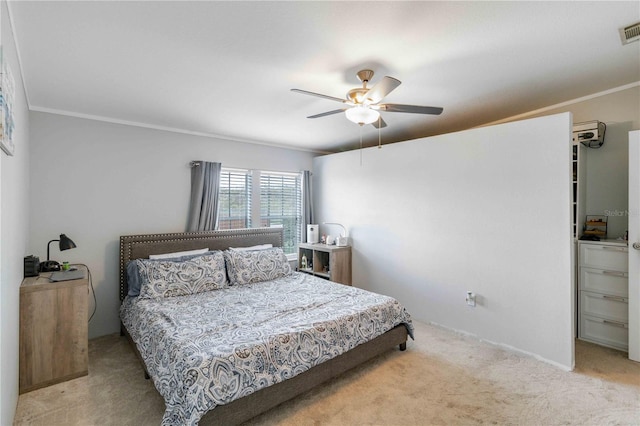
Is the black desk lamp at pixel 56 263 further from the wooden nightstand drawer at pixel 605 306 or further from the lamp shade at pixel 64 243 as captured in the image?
the wooden nightstand drawer at pixel 605 306

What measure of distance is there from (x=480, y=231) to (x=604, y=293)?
1306 mm

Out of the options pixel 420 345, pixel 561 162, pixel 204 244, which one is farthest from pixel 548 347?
pixel 204 244

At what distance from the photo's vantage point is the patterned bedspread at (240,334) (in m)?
1.83

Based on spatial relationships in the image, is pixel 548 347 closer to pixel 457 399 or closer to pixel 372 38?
pixel 457 399

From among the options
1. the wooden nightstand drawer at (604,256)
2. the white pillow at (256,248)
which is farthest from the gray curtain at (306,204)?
the wooden nightstand drawer at (604,256)

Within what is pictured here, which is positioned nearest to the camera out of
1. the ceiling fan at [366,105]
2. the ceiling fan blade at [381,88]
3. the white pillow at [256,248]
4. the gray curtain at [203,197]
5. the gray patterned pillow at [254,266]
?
the ceiling fan blade at [381,88]

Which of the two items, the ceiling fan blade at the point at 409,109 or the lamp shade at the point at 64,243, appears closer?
the ceiling fan blade at the point at 409,109

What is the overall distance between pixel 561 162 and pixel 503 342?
6.11 feet

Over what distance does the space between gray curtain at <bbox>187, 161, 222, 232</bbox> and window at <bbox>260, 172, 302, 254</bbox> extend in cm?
83

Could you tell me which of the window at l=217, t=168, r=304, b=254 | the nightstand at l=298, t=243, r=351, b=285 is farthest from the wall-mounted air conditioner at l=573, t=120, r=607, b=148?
the window at l=217, t=168, r=304, b=254

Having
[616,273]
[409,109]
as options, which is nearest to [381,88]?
[409,109]

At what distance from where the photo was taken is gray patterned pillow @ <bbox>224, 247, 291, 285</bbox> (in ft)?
12.2

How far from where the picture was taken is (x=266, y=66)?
2266 mm

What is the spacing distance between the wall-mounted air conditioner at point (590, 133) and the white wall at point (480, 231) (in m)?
0.72
